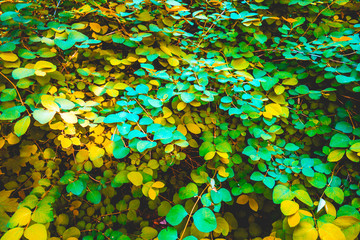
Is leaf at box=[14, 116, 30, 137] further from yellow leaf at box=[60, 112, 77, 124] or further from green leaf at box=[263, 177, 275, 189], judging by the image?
green leaf at box=[263, 177, 275, 189]

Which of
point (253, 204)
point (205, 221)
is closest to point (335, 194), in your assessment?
point (253, 204)

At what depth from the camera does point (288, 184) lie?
1037mm

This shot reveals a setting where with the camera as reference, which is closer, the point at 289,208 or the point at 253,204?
the point at 289,208

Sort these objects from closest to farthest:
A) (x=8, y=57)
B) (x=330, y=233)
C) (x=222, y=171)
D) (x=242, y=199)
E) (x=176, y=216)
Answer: (x=330, y=233), (x=176, y=216), (x=8, y=57), (x=222, y=171), (x=242, y=199)

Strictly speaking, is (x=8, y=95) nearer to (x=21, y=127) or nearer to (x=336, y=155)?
(x=21, y=127)

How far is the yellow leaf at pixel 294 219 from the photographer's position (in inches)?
31.6

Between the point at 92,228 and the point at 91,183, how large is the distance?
0.37 m

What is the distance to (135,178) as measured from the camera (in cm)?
97

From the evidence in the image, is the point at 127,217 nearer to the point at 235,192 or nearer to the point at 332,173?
the point at 235,192

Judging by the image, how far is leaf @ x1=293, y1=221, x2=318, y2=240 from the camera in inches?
30.0

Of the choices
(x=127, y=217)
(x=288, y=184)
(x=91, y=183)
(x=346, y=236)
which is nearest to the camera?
(x=346, y=236)

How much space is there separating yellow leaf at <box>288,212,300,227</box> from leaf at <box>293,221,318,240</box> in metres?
0.02

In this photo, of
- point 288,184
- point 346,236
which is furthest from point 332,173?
point 346,236

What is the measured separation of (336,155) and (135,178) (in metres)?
1.17
